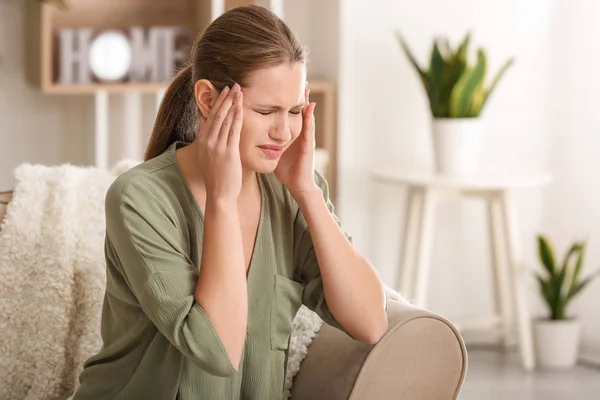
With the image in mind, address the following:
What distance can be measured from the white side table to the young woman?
181cm

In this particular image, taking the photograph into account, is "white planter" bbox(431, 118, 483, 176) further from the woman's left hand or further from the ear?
the ear

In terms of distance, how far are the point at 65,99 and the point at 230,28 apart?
2601 mm

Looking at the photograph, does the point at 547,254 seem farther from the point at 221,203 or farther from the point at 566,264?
→ the point at 221,203

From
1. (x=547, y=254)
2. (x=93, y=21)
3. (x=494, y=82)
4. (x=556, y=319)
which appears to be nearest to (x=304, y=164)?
(x=494, y=82)

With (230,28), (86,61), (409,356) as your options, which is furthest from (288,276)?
(86,61)

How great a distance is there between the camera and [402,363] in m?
1.68

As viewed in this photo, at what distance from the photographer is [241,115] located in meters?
1.51

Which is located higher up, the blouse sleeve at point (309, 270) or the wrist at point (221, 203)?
the wrist at point (221, 203)

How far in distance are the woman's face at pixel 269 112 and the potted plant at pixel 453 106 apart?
2.05 m

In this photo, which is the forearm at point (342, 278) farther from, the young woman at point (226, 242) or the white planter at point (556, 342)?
the white planter at point (556, 342)

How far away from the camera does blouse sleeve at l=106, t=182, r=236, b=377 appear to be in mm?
1462

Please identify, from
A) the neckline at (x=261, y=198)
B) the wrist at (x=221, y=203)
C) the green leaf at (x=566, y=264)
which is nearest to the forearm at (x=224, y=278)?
the wrist at (x=221, y=203)

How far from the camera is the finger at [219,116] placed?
1.51 meters

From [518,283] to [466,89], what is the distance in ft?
2.35
